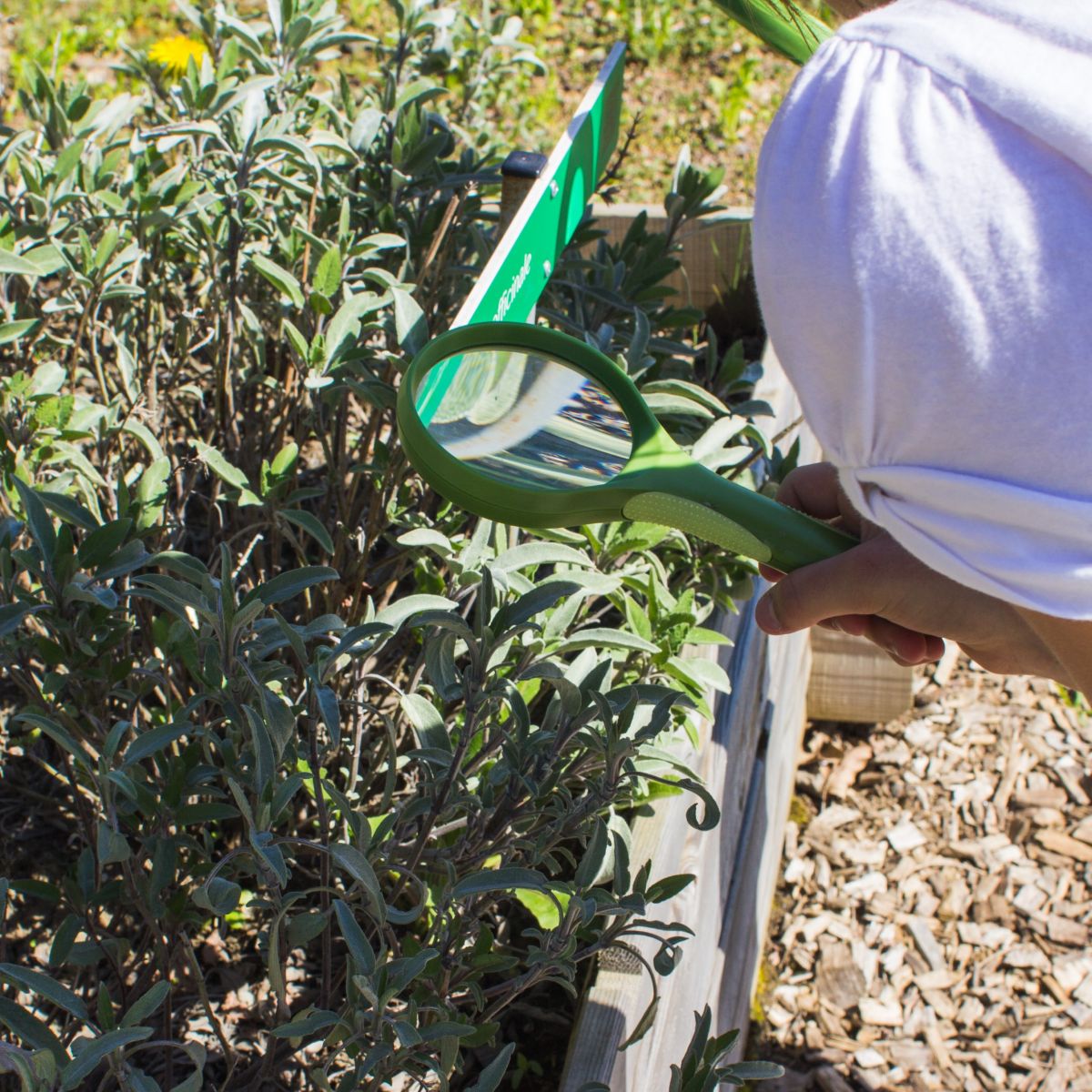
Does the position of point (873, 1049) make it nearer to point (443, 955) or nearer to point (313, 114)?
point (443, 955)

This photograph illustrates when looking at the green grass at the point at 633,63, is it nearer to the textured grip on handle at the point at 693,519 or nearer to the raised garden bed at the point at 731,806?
the raised garden bed at the point at 731,806

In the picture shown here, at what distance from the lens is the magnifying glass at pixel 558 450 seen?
1.17m

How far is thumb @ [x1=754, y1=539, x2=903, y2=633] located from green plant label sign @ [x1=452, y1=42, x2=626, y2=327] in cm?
42

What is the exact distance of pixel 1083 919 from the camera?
255 centimetres

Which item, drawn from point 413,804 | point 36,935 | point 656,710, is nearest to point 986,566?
point 656,710

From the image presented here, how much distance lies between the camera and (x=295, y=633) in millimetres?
1237

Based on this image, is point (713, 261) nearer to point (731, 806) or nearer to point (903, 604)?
point (731, 806)

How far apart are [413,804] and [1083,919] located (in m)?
1.83

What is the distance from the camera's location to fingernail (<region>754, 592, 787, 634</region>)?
1209 millimetres

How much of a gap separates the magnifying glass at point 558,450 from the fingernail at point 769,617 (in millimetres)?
44

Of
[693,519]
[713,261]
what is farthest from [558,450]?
[713,261]

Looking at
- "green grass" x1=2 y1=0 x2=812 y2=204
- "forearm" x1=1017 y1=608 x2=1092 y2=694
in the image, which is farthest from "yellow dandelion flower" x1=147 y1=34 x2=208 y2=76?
"forearm" x1=1017 y1=608 x2=1092 y2=694

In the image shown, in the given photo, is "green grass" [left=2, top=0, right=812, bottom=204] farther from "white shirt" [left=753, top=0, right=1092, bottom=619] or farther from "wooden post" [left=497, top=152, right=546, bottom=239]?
"white shirt" [left=753, top=0, right=1092, bottom=619]

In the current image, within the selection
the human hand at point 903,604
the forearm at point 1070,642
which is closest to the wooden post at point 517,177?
the human hand at point 903,604
